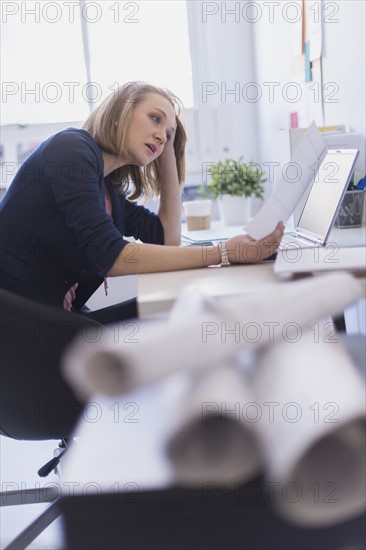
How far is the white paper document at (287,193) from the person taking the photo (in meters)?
1.43

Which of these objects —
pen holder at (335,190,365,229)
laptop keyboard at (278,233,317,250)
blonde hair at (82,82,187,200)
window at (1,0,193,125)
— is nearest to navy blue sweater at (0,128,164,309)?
blonde hair at (82,82,187,200)

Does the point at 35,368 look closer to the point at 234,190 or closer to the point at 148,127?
the point at 148,127

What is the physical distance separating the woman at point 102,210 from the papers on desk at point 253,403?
820mm

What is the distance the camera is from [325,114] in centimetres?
263

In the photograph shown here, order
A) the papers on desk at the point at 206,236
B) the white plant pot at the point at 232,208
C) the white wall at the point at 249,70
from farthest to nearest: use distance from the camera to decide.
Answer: the white plant pot at the point at 232,208
the white wall at the point at 249,70
the papers on desk at the point at 206,236

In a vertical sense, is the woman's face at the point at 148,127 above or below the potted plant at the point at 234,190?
above

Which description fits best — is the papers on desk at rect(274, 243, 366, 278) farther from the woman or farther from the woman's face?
the woman's face

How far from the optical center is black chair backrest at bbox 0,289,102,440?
4.05 feet

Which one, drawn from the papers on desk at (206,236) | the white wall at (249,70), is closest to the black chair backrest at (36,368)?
the papers on desk at (206,236)

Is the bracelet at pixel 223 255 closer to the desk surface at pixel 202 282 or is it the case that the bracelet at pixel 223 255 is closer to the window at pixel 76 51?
the desk surface at pixel 202 282

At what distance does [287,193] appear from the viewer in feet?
4.72

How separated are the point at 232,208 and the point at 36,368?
1788 mm

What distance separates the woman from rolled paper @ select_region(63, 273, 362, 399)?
0.76 metres

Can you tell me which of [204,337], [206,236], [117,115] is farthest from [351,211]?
[204,337]
